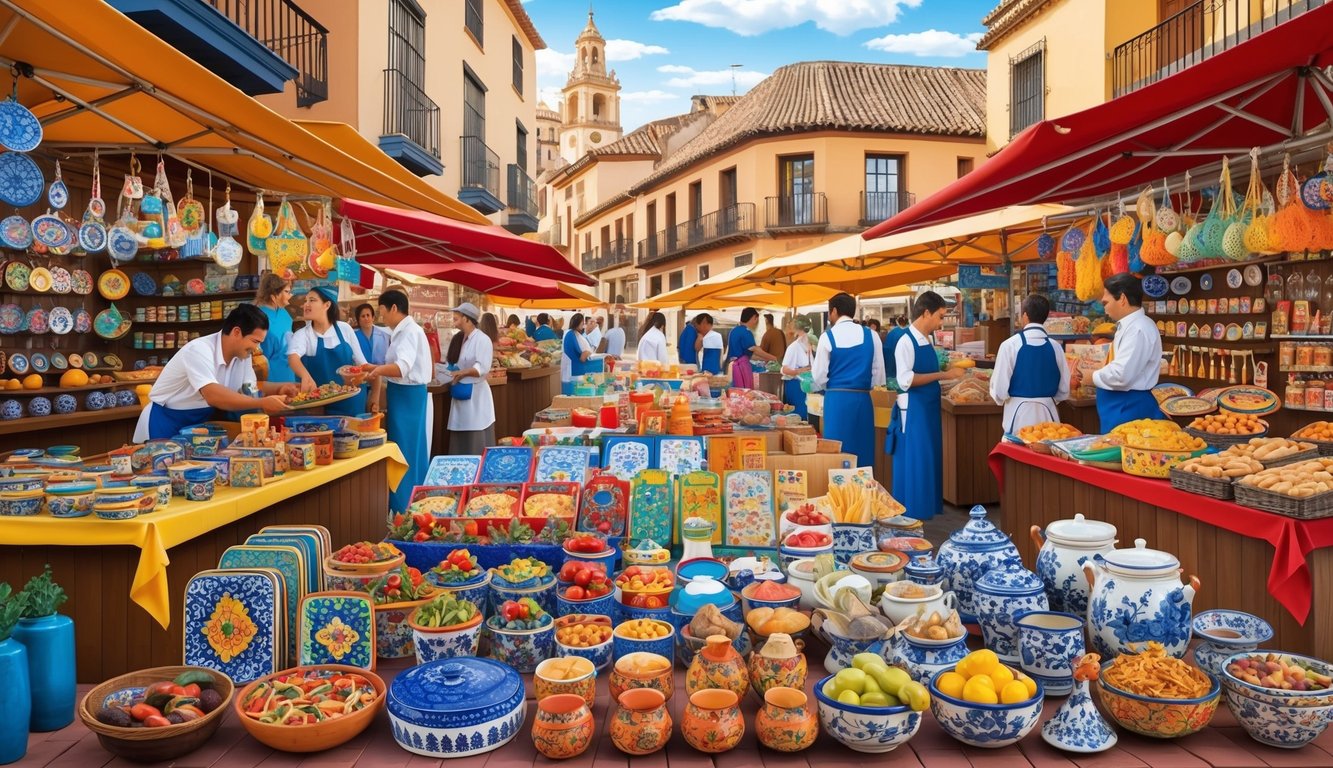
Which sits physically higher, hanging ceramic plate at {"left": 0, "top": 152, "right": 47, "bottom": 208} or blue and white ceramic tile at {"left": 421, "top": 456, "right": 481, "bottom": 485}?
hanging ceramic plate at {"left": 0, "top": 152, "right": 47, "bottom": 208}

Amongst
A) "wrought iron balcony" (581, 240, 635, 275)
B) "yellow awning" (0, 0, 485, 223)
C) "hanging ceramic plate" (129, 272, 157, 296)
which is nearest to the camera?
"yellow awning" (0, 0, 485, 223)

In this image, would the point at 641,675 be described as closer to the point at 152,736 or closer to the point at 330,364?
the point at 152,736

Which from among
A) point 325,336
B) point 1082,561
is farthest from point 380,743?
point 325,336

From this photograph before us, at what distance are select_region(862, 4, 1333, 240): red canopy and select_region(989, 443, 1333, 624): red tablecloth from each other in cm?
172

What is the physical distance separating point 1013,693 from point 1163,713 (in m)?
0.42

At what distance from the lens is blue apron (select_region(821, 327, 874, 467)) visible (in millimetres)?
7500

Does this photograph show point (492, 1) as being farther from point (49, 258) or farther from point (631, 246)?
point (631, 246)

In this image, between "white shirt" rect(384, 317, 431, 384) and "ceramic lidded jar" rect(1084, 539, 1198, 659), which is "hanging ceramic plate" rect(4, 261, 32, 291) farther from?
"ceramic lidded jar" rect(1084, 539, 1198, 659)

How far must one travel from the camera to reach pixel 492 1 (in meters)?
20.1

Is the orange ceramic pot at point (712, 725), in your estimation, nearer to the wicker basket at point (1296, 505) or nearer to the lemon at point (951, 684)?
the lemon at point (951, 684)

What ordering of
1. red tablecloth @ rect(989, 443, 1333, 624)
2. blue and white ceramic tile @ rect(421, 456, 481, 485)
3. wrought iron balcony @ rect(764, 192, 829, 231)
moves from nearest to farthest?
red tablecloth @ rect(989, 443, 1333, 624) < blue and white ceramic tile @ rect(421, 456, 481, 485) < wrought iron balcony @ rect(764, 192, 829, 231)

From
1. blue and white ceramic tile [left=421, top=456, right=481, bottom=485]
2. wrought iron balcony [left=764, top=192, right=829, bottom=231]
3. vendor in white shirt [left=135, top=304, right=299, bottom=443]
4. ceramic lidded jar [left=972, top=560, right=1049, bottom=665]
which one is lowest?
ceramic lidded jar [left=972, top=560, right=1049, bottom=665]

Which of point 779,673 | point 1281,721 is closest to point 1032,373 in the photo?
point 1281,721

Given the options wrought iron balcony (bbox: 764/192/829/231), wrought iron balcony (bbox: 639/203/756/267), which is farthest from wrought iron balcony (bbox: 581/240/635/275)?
wrought iron balcony (bbox: 764/192/829/231)
